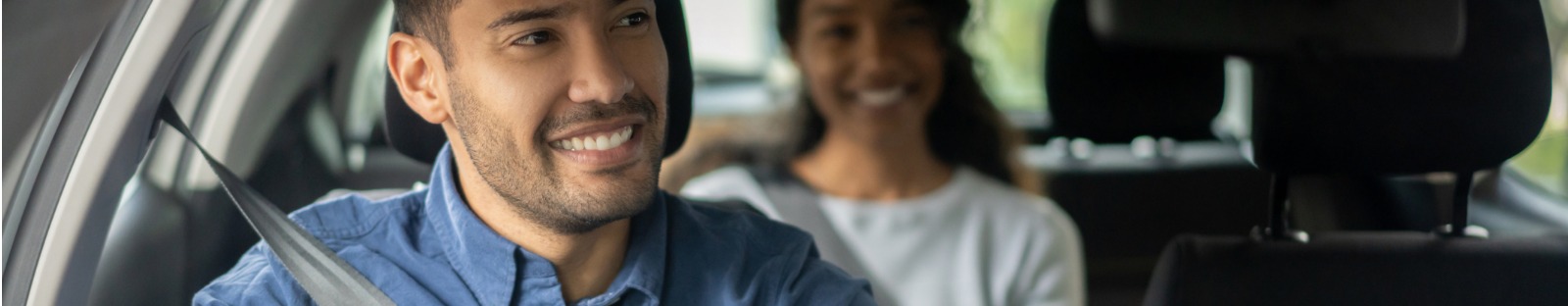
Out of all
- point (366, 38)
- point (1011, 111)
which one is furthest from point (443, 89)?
point (1011, 111)

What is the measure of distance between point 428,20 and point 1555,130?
1347 millimetres

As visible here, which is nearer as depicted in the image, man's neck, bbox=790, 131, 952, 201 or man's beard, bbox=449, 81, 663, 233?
man's beard, bbox=449, 81, 663, 233

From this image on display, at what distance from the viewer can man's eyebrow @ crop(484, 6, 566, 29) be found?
1335mm

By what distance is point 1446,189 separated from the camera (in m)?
1.96

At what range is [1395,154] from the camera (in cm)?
178

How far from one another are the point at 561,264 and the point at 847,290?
0.34 m

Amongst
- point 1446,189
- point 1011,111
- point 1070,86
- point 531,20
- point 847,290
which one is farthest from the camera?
point 1011,111

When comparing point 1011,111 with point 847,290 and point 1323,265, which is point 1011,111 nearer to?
point 1323,265

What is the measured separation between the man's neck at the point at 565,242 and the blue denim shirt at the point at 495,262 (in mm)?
12

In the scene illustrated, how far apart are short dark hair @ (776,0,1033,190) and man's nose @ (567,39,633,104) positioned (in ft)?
3.37

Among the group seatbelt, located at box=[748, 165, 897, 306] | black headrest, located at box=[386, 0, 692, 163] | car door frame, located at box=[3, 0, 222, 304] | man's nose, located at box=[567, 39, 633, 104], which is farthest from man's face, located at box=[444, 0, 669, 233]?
seatbelt, located at box=[748, 165, 897, 306]

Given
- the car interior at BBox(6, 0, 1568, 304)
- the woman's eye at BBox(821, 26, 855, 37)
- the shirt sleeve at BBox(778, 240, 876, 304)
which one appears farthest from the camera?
the woman's eye at BBox(821, 26, 855, 37)

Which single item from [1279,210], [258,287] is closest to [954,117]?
[1279,210]

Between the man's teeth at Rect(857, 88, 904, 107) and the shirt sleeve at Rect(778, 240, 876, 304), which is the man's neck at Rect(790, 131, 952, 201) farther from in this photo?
the shirt sleeve at Rect(778, 240, 876, 304)
